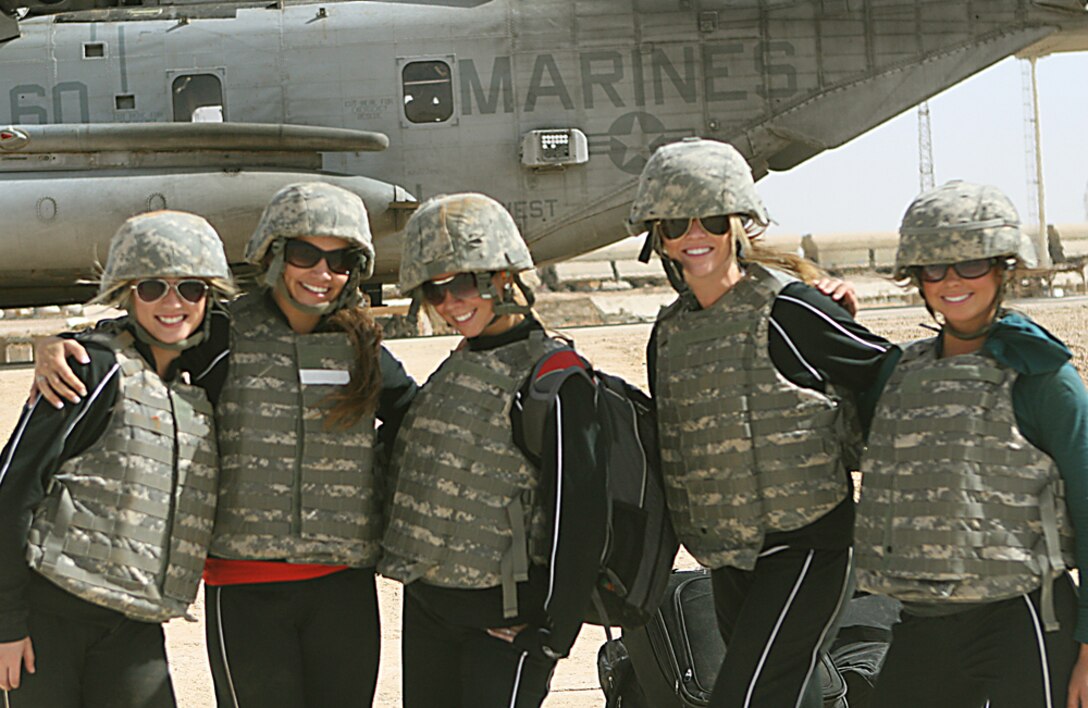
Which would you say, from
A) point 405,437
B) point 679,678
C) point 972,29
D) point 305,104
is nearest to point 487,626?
point 405,437

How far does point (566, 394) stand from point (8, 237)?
10.2 meters

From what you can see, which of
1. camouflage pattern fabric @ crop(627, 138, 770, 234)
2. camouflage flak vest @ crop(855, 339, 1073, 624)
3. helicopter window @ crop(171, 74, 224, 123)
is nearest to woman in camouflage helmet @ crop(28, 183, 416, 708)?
camouflage pattern fabric @ crop(627, 138, 770, 234)

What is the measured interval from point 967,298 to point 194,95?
34.9ft

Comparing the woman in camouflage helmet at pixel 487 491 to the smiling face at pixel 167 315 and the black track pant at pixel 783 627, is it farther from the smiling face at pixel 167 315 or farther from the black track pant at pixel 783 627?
the smiling face at pixel 167 315

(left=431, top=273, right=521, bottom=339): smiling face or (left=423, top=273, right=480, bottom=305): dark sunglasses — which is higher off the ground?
(left=423, top=273, right=480, bottom=305): dark sunglasses

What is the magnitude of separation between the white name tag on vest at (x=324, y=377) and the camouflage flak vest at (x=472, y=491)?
280 millimetres

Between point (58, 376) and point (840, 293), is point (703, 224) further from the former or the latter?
point (58, 376)

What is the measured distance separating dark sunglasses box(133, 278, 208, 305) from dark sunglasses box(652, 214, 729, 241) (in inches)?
51.7

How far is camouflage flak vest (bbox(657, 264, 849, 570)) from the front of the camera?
324 cm

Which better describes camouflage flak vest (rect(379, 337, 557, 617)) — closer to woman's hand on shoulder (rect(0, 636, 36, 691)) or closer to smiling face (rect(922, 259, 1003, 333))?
woman's hand on shoulder (rect(0, 636, 36, 691))

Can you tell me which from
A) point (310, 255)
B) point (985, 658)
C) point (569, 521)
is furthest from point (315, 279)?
point (985, 658)

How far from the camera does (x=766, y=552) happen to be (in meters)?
3.26

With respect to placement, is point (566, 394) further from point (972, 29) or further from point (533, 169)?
point (972, 29)

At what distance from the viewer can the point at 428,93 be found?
12422 millimetres
